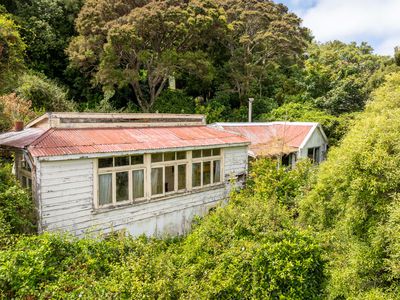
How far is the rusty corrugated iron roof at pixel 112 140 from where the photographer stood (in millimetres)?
9000

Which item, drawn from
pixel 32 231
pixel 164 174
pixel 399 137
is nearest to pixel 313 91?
pixel 164 174

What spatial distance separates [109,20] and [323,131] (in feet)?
54.4

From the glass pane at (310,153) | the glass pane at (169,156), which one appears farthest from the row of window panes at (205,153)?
the glass pane at (310,153)

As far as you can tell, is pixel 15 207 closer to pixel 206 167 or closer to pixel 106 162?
pixel 106 162

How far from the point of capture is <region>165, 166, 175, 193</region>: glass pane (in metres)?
11.6

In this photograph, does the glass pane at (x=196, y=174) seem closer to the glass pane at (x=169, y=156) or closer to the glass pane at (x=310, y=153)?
the glass pane at (x=169, y=156)

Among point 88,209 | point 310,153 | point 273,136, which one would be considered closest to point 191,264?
point 88,209

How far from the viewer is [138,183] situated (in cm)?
1070

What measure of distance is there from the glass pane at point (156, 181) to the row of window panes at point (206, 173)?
5.37ft

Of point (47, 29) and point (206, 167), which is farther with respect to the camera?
point (47, 29)

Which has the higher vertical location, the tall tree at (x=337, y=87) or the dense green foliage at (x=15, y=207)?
the tall tree at (x=337, y=87)

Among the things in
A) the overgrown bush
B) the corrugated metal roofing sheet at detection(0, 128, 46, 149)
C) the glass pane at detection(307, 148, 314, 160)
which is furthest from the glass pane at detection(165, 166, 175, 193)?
the overgrown bush

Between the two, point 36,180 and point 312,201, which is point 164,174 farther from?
point 312,201

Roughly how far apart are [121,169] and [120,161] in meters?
0.25
